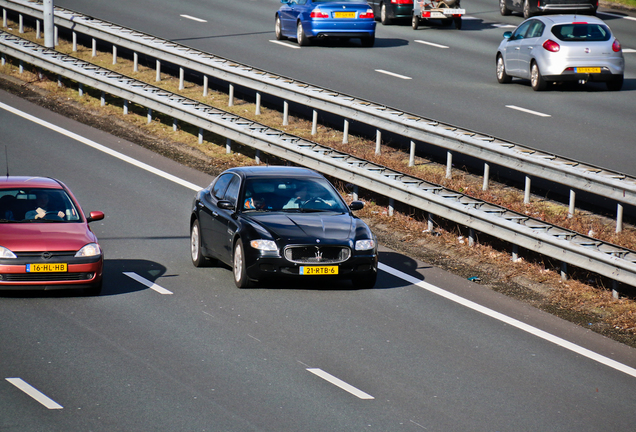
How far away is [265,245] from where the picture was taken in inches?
496

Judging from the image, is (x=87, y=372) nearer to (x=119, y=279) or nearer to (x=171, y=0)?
(x=119, y=279)

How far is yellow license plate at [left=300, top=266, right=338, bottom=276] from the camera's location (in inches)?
494

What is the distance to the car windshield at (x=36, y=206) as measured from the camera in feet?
42.7

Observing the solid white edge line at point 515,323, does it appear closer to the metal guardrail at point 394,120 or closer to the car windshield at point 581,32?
the metal guardrail at point 394,120

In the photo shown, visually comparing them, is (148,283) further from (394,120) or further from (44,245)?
(394,120)

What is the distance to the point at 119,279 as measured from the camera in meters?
13.3

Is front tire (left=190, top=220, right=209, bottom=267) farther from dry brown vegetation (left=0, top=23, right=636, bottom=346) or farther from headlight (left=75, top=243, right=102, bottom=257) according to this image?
dry brown vegetation (left=0, top=23, right=636, bottom=346)

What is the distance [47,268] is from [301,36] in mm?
19762

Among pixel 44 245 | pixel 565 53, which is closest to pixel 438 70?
pixel 565 53

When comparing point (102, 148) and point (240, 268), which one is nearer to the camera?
point (240, 268)

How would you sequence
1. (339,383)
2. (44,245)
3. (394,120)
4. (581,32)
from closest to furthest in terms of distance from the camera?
1. (339,383)
2. (44,245)
3. (394,120)
4. (581,32)

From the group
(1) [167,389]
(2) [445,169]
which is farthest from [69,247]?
(2) [445,169]

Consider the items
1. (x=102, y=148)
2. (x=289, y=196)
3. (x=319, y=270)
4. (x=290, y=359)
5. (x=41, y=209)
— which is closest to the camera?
(x=290, y=359)

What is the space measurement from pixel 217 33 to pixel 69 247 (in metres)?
20.9
